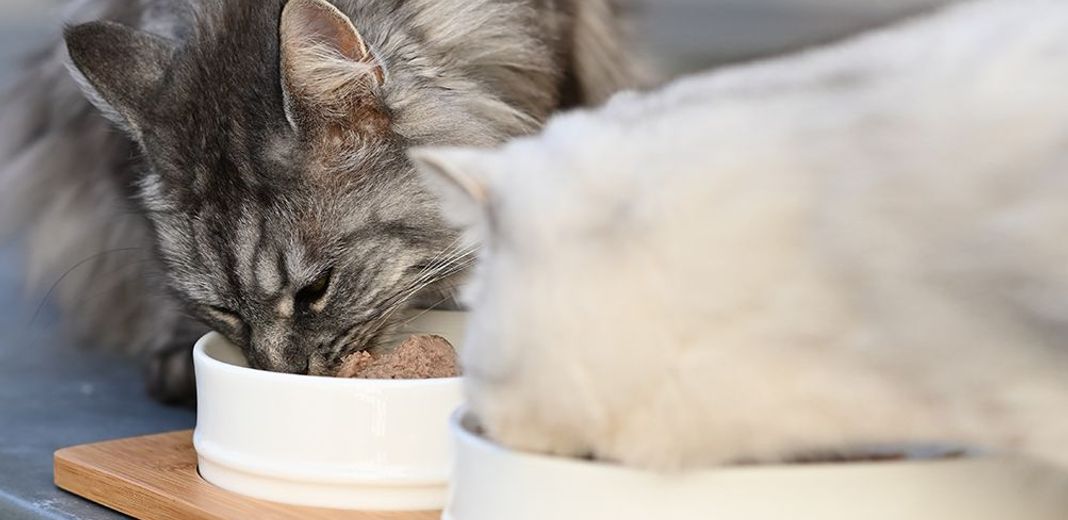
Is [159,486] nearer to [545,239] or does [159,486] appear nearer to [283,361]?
[283,361]

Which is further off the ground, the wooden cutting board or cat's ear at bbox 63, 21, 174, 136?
cat's ear at bbox 63, 21, 174, 136

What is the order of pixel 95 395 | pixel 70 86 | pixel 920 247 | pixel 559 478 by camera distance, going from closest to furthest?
1. pixel 920 247
2. pixel 559 478
3. pixel 95 395
4. pixel 70 86

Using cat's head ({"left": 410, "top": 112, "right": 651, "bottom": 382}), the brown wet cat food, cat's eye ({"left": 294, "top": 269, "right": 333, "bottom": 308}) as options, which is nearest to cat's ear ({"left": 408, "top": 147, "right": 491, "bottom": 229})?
cat's head ({"left": 410, "top": 112, "right": 651, "bottom": 382})

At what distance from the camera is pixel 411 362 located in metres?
1.40

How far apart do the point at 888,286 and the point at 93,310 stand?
1875 mm

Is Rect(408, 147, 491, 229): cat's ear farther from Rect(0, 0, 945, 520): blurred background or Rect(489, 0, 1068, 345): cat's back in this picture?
Rect(0, 0, 945, 520): blurred background

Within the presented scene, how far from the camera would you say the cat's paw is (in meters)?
1.97

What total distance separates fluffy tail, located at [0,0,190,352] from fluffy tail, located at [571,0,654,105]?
73cm

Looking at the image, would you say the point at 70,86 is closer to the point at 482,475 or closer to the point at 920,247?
the point at 482,475

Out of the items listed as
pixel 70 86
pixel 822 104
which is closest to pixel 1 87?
pixel 70 86

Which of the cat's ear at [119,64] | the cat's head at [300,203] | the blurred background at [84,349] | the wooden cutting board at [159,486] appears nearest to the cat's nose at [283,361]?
the cat's head at [300,203]

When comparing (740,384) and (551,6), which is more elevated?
(551,6)

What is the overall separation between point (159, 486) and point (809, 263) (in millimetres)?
797

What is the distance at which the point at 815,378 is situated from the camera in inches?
31.3
